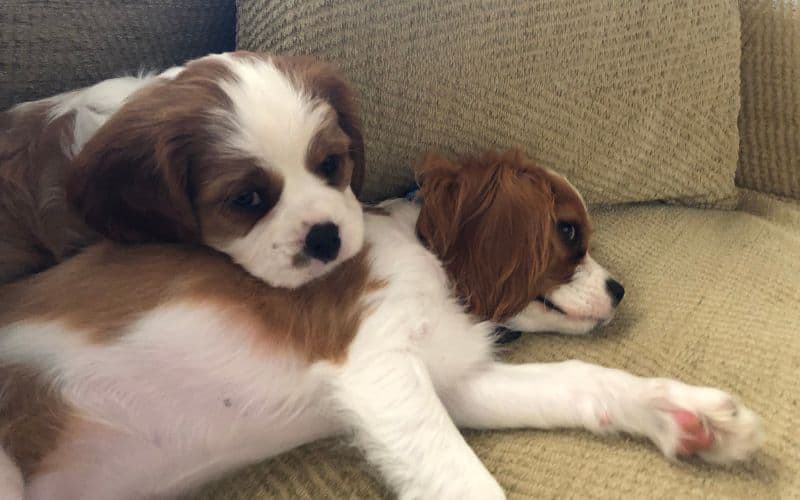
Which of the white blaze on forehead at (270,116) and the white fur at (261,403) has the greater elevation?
the white blaze on forehead at (270,116)

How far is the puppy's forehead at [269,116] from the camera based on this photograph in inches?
41.9

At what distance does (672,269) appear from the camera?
1.42m

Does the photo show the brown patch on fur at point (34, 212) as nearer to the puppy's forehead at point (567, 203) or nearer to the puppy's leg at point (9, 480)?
the puppy's leg at point (9, 480)

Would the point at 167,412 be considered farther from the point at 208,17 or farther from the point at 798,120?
the point at 798,120

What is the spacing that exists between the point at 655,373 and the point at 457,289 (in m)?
0.35

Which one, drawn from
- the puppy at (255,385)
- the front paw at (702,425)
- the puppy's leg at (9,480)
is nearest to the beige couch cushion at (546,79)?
the puppy at (255,385)

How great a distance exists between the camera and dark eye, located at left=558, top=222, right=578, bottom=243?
1.31 meters

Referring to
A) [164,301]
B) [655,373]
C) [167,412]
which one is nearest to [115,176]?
[164,301]

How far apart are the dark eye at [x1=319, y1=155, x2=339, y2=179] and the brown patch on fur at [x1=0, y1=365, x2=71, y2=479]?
1.68 feet

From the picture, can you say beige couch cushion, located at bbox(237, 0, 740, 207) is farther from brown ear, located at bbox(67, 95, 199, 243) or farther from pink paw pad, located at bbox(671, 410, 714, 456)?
pink paw pad, located at bbox(671, 410, 714, 456)

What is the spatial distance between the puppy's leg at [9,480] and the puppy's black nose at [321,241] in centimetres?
49

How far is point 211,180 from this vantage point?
3.56ft

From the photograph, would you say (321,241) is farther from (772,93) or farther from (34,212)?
(772,93)

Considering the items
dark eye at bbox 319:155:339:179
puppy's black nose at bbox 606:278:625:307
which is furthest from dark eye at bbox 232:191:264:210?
puppy's black nose at bbox 606:278:625:307
